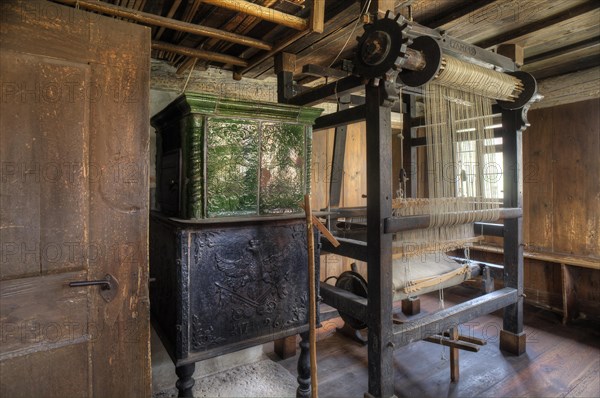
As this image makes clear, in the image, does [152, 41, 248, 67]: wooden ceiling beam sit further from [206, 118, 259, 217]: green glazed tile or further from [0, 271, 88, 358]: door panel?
[0, 271, 88, 358]: door panel

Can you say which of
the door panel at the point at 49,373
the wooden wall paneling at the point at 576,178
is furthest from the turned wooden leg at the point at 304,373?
the wooden wall paneling at the point at 576,178

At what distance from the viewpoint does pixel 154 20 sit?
1692 mm

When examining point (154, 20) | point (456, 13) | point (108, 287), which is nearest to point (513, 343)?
point (456, 13)

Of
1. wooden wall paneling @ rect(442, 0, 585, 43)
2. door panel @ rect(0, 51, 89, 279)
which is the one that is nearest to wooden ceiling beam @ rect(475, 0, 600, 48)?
wooden wall paneling @ rect(442, 0, 585, 43)

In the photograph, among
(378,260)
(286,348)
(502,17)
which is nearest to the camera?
(378,260)

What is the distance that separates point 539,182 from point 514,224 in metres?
1.60

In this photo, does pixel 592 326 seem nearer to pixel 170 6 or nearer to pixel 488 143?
pixel 488 143

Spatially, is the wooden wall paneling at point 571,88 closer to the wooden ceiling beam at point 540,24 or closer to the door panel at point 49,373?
the wooden ceiling beam at point 540,24

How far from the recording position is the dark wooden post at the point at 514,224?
2.48 m

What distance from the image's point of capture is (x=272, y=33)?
6.68ft

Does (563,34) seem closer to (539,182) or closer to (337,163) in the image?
(539,182)

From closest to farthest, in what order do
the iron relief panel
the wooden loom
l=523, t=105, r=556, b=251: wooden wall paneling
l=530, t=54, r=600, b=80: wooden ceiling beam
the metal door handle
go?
the metal door handle
the iron relief panel
the wooden loom
l=530, t=54, r=600, b=80: wooden ceiling beam
l=523, t=105, r=556, b=251: wooden wall paneling

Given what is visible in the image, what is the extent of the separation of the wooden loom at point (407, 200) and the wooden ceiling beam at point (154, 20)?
411 mm

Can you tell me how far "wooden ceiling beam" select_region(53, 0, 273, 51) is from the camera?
1536 millimetres
